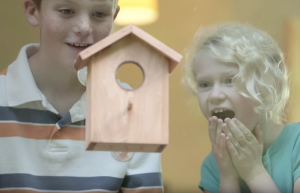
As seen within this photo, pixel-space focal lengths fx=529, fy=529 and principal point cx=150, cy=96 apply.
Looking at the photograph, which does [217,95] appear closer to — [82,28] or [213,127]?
[213,127]

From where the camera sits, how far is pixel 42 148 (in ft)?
3.62

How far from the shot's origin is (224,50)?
3.25 ft

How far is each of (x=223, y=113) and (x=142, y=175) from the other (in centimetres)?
27

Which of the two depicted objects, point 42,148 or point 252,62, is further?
point 42,148

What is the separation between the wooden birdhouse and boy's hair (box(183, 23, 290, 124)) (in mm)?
195

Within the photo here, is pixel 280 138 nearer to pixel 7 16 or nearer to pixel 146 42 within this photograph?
pixel 146 42

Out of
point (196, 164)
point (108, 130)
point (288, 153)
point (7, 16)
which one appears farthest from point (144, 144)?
point (7, 16)

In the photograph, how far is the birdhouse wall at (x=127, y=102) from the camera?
778 mm

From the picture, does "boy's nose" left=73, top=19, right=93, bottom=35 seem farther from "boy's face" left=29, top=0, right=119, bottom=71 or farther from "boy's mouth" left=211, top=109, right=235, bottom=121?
"boy's mouth" left=211, top=109, right=235, bottom=121

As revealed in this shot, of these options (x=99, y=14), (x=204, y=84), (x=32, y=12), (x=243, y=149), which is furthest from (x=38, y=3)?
(x=243, y=149)

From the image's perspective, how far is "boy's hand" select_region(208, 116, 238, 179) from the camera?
986mm

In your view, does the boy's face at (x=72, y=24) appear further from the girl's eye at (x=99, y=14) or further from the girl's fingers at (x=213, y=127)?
the girl's fingers at (x=213, y=127)

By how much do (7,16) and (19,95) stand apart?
29 cm

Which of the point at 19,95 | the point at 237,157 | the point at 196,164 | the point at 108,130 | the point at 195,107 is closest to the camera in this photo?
the point at 108,130
